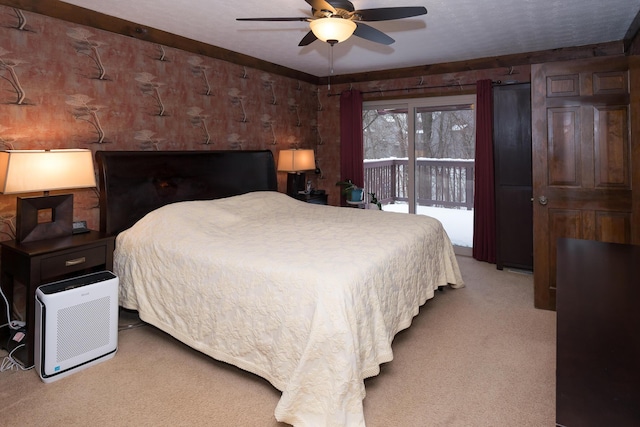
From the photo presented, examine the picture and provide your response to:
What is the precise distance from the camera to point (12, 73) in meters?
2.85

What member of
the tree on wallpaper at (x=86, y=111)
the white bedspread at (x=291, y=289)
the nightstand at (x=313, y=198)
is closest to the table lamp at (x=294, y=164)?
the nightstand at (x=313, y=198)

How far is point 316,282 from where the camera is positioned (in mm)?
2055

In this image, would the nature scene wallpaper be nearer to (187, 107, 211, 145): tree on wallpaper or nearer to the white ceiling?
(187, 107, 211, 145): tree on wallpaper

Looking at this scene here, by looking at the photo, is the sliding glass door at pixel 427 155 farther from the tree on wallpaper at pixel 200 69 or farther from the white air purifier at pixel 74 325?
the white air purifier at pixel 74 325

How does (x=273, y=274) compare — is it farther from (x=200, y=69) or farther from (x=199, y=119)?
(x=200, y=69)

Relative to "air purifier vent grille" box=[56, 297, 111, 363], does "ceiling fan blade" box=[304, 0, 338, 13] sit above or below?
above

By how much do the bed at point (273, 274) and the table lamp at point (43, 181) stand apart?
351 mm

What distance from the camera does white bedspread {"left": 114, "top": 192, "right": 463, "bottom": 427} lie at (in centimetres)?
194

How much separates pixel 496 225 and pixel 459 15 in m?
2.37

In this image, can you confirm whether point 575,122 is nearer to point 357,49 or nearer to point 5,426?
point 357,49

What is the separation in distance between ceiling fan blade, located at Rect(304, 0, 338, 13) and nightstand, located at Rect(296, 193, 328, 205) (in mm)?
2976

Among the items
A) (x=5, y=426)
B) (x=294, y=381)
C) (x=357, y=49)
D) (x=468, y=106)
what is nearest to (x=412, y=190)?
(x=468, y=106)

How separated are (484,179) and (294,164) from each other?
234 cm

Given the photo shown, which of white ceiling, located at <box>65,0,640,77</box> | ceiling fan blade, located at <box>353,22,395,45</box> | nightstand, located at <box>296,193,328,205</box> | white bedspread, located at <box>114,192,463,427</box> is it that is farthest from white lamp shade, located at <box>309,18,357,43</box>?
nightstand, located at <box>296,193,328,205</box>
